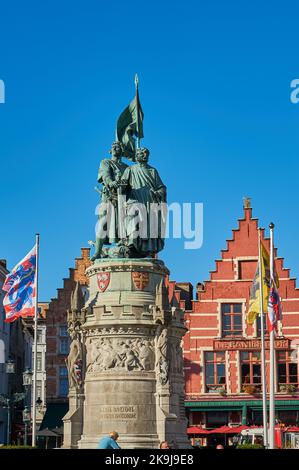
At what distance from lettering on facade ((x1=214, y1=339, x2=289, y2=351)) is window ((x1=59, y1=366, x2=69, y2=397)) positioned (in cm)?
1327

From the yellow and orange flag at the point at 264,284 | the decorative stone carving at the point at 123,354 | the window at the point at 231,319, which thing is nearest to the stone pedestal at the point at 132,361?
the decorative stone carving at the point at 123,354

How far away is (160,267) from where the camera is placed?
104 feet

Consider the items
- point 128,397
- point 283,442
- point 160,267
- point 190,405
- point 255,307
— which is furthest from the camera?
point 190,405

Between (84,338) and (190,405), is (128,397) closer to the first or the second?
(84,338)

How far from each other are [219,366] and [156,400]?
85.0 feet

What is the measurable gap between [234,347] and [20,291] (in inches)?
850

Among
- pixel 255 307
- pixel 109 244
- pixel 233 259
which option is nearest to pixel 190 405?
pixel 233 259

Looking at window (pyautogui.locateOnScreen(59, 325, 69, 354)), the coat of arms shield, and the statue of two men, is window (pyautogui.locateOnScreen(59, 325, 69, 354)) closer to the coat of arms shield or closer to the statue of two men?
the statue of two men

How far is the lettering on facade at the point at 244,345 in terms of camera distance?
54.0 meters

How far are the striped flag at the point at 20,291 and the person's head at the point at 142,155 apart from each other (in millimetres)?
7740

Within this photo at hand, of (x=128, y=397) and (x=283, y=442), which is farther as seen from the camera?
(x=283, y=442)

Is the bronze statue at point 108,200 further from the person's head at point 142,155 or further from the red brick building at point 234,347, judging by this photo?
the red brick building at point 234,347

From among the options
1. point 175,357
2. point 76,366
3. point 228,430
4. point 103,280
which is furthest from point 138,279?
point 228,430
